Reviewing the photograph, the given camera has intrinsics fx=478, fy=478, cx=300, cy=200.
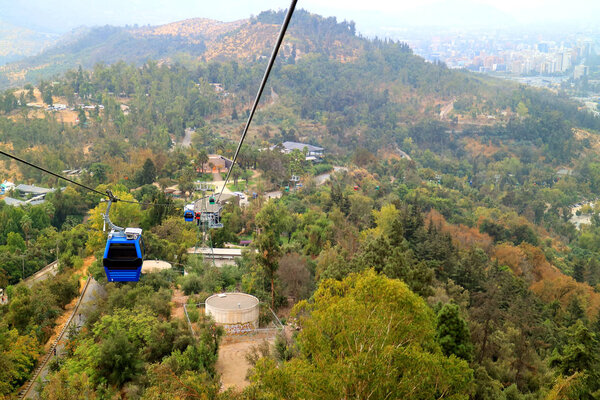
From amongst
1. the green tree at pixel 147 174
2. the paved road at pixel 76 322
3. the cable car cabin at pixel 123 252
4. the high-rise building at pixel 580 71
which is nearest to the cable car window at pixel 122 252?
the cable car cabin at pixel 123 252

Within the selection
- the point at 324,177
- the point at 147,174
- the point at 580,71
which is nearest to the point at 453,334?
the point at 147,174

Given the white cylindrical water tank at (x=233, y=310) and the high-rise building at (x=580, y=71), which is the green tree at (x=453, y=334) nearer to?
the white cylindrical water tank at (x=233, y=310)

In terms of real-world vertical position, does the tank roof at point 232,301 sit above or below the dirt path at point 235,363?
above

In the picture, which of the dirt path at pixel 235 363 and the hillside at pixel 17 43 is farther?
the hillside at pixel 17 43

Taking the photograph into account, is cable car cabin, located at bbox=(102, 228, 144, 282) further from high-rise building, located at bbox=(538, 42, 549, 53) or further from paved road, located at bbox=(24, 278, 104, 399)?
high-rise building, located at bbox=(538, 42, 549, 53)

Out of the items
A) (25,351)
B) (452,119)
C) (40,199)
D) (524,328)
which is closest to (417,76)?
(452,119)

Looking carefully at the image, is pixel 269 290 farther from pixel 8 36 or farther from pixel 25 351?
pixel 8 36
